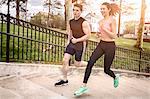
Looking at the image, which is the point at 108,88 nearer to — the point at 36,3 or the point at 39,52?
the point at 39,52

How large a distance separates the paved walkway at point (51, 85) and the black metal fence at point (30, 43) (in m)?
0.09

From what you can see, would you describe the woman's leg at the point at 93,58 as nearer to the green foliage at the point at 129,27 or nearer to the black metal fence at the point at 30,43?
the black metal fence at the point at 30,43

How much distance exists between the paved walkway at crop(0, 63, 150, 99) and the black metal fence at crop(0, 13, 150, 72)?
0.30ft

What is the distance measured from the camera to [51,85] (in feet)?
11.0

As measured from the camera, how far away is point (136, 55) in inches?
140

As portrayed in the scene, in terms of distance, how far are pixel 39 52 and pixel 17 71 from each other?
0.28m

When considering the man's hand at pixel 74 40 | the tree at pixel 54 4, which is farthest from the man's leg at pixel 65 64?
the tree at pixel 54 4

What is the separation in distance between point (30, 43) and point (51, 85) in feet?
1.49

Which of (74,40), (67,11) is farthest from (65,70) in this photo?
(67,11)

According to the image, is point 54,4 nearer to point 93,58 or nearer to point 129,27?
point 93,58

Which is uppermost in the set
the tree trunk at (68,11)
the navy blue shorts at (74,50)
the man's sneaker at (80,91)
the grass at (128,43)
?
the tree trunk at (68,11)

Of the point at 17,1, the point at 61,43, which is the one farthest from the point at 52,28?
the point at 17,1

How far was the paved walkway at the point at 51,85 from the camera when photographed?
3225 millimetres

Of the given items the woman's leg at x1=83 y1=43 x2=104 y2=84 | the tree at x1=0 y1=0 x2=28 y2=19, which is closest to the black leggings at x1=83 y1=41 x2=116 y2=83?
the woman's leg at x1=83 y1=43 x2=104 y2=84
